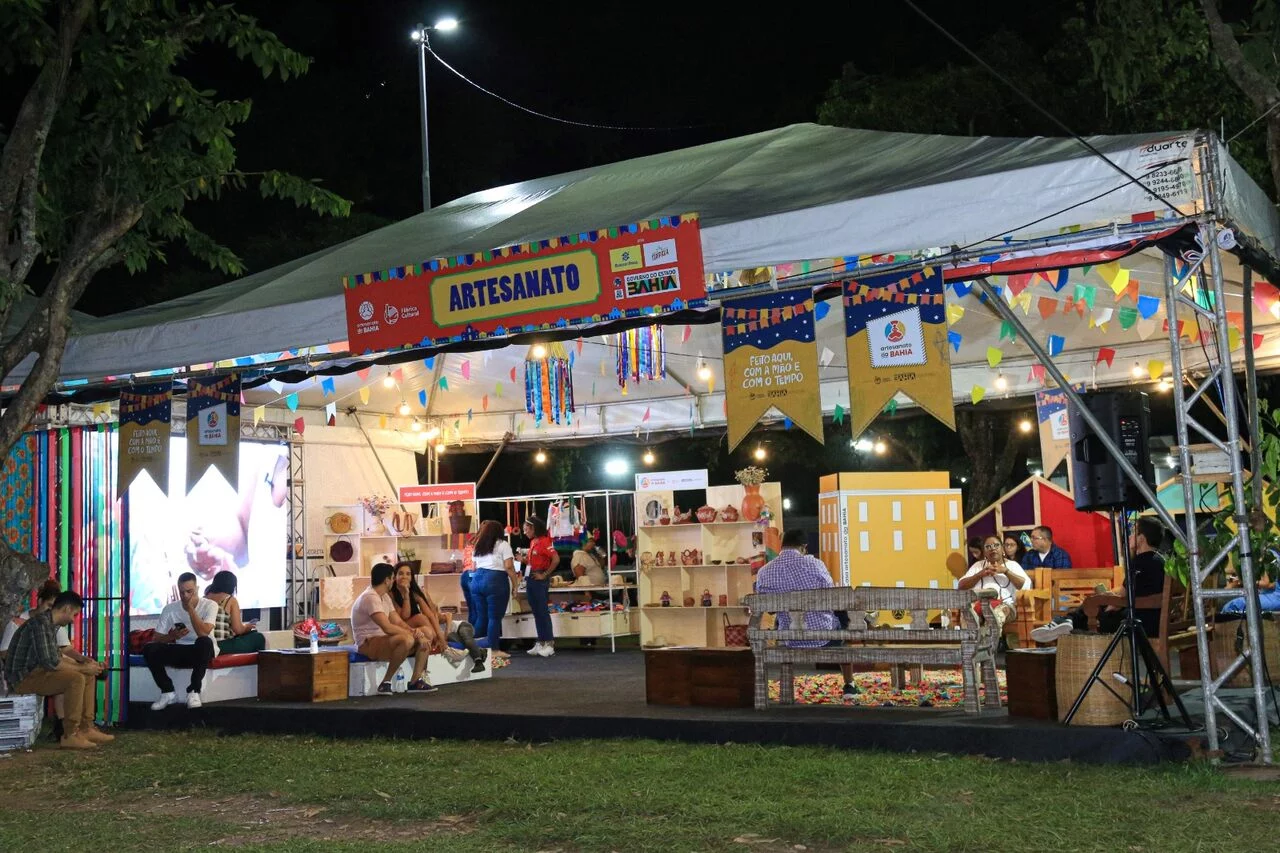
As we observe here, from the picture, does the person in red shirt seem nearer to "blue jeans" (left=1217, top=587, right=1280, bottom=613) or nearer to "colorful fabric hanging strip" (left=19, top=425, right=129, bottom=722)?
"colorful fabric hanging strip" (left=19, top=425, right=129, bottom=722)

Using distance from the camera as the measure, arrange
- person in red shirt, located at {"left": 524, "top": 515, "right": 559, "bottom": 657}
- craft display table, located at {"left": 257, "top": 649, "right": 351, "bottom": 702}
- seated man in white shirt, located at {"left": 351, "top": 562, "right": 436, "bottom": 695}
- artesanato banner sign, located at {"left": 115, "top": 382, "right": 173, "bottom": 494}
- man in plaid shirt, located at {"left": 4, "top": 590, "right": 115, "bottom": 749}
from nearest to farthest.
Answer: man in plaid shirt, located at {"left": 4, "top": 590, "right": 115, "bottom": 749} < craft display table, located at {"left": 257, "top": 649, "right": 351, "bottom": 702} < artesanato banner sign, located at {"left": 115, "top": 382, "right": 173, "bottom": 494} < seated man in white shirt, located at {"left": 351, "top": 562, "right": 436, "bottom": 695} < person in red shirt, located at {"left": 524, "top": 515, "right": 559, "bottom": 657}

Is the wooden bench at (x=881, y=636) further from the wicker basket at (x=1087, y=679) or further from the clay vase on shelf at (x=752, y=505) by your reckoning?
the clay vase on shelf at (x=752, y=505)

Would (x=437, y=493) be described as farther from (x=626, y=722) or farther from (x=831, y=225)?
(x=831, y=225)

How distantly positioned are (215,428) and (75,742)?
8.07 ft

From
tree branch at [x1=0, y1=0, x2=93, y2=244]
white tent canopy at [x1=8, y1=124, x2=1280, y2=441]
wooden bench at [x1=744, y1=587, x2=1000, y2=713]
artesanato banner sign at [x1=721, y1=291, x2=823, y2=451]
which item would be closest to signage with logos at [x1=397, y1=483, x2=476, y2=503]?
white tent canopy at [x1=8, y1=124, x2=1280, y2=441]

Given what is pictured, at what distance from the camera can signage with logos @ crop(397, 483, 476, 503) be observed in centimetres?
1525

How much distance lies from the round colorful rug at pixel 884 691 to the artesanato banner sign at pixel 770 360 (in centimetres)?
202

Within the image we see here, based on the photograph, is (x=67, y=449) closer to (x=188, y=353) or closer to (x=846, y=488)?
(x=188, y=353)

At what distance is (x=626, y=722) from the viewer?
26.5 feet

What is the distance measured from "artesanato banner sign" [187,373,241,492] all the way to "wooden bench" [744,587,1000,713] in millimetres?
4176

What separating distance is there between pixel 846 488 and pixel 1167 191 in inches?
257

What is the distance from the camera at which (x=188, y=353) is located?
9.30 m

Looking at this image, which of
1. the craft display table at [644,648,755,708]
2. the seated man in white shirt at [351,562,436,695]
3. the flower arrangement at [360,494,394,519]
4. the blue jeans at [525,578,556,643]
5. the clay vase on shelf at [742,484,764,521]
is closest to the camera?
the craft display table at [644,648,755,708]

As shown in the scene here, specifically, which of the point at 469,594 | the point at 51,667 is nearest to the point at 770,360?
the point at 51,667
